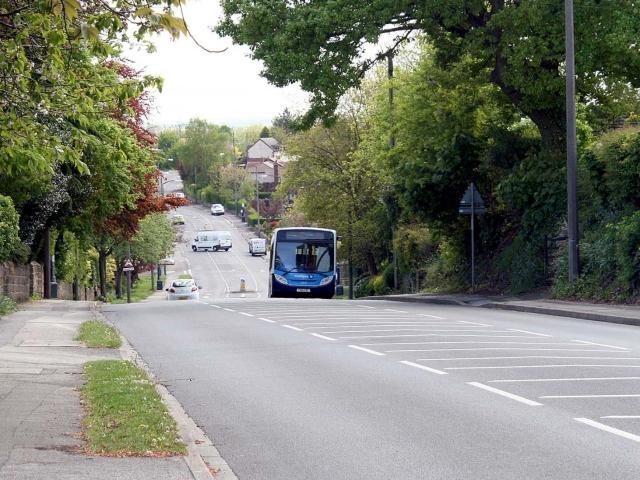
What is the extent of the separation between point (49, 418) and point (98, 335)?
10.5m

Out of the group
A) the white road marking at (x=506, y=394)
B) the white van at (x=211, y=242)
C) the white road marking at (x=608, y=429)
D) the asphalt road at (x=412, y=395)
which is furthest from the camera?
the white van at (x=211, y=242)

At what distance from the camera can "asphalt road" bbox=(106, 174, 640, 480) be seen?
8.74 meters

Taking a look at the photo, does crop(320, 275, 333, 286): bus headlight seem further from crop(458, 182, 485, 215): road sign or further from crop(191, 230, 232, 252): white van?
crop(191, 230, 232, 252): white van

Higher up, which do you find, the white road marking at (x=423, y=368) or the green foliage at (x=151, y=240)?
the green foliage at (x=151, y=240)

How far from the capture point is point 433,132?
38500 millimetres

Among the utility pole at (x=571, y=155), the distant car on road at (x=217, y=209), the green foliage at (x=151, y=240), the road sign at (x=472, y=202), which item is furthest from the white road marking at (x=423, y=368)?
the distant car on road at (x=217, y=209)

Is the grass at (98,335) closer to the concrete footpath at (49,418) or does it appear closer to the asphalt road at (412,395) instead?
the concrete footpath at (49,418)

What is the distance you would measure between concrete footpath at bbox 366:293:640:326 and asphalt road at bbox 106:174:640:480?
2.27 feet

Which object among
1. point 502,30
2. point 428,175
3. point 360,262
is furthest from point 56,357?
point 360,262

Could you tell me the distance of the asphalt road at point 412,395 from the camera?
8.74m

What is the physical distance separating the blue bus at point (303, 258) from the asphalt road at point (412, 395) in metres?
21.0

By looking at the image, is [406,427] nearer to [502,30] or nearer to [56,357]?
[56,357]

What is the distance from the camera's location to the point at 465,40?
106 feet

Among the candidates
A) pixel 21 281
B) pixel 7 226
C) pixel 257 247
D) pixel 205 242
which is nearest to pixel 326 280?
pixel 21 281
